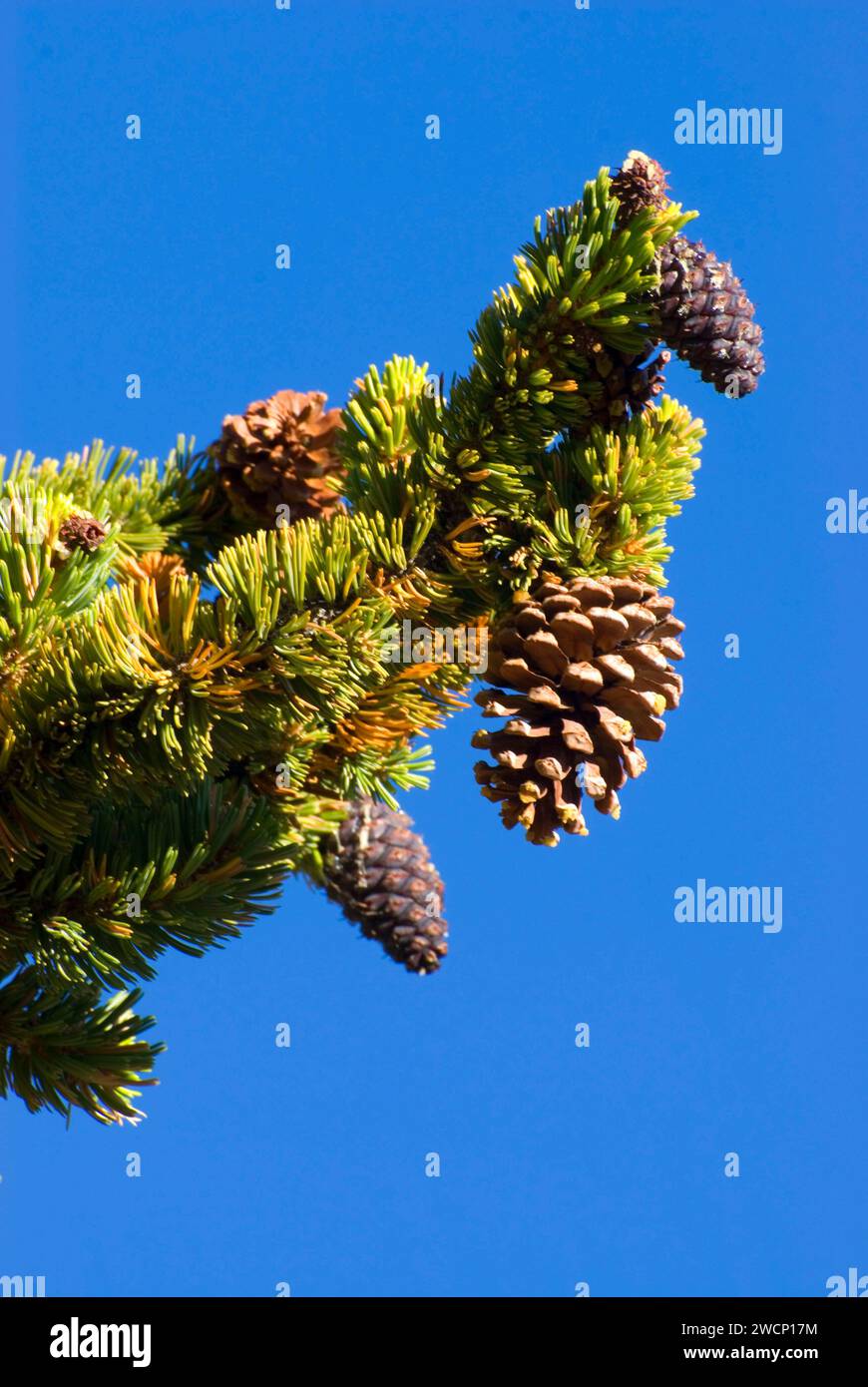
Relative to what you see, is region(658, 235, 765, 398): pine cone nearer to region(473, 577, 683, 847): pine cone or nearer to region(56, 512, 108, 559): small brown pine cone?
region(473, 577, 683, 847): pine cone

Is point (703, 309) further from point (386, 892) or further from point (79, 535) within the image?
point (386, 892)

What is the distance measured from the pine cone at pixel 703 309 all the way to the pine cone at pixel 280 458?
92 centimetres

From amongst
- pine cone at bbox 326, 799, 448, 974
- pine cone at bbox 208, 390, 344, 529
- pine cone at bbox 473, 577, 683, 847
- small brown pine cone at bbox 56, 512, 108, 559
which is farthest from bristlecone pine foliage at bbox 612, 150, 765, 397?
pine cone at bbox 326, 799, 448, 974

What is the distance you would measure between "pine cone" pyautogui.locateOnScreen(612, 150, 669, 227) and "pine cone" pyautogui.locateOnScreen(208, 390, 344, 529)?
90 cm

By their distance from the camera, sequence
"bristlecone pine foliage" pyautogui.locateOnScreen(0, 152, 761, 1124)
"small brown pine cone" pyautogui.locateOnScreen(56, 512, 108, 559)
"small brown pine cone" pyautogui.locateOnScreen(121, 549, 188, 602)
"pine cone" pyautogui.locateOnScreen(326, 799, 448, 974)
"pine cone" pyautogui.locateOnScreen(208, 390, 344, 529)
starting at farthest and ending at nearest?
1. "pine cone" pyautogui.locateOnScreen(326, 799, 448, 974)
2. "pine cone" pyautogui.locateOnScreen(208, 390, 344, 529)
3. "small brown pine cone" pyautogui.locateOnScreen(121, 549, 188, 602)
4. "small brown pine cone" pyautogui.locateOnScreen(56, 512, 108, 559)
5. "bristlecone pine foliage" pyautogui.locateOnScreen(0, 152, 761, 1124)

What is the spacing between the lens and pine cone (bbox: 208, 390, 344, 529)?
307cm

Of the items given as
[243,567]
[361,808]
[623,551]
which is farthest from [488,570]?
[361,808]

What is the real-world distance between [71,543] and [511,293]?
88 cm

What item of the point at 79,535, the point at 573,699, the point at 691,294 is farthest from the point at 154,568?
the point at 691,294

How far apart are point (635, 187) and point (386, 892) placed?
5.13 ft

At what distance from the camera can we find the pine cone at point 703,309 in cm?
233

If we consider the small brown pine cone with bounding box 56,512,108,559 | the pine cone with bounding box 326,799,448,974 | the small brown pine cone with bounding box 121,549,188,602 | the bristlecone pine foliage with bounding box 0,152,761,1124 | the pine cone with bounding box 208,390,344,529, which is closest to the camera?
the bristlecone pine foliage with bounding box 0,152,761,1124
